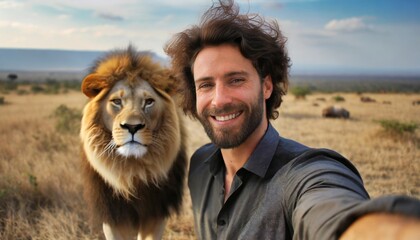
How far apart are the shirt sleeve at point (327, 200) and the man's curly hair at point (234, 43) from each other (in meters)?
1.05

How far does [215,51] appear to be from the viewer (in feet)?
8.95

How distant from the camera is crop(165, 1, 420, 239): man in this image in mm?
1644

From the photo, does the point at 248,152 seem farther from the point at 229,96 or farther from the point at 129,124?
Result: the point at 129,124

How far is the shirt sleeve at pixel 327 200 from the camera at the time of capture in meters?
0.96

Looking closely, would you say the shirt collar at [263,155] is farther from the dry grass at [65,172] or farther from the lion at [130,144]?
the dry grass at [65,172]

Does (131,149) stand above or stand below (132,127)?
below

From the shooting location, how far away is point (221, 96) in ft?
8.30

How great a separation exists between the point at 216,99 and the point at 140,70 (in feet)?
3.04

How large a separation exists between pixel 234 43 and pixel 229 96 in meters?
0.42

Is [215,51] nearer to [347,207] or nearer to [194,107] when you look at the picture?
[194,107]

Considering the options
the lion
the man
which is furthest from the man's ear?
the lion

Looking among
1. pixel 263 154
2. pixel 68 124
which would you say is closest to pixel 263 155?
pixel 263 154

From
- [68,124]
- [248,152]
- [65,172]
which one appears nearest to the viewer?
[248,152]

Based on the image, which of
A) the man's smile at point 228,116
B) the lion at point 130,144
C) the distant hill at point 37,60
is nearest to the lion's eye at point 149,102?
the lion at point 130,144
